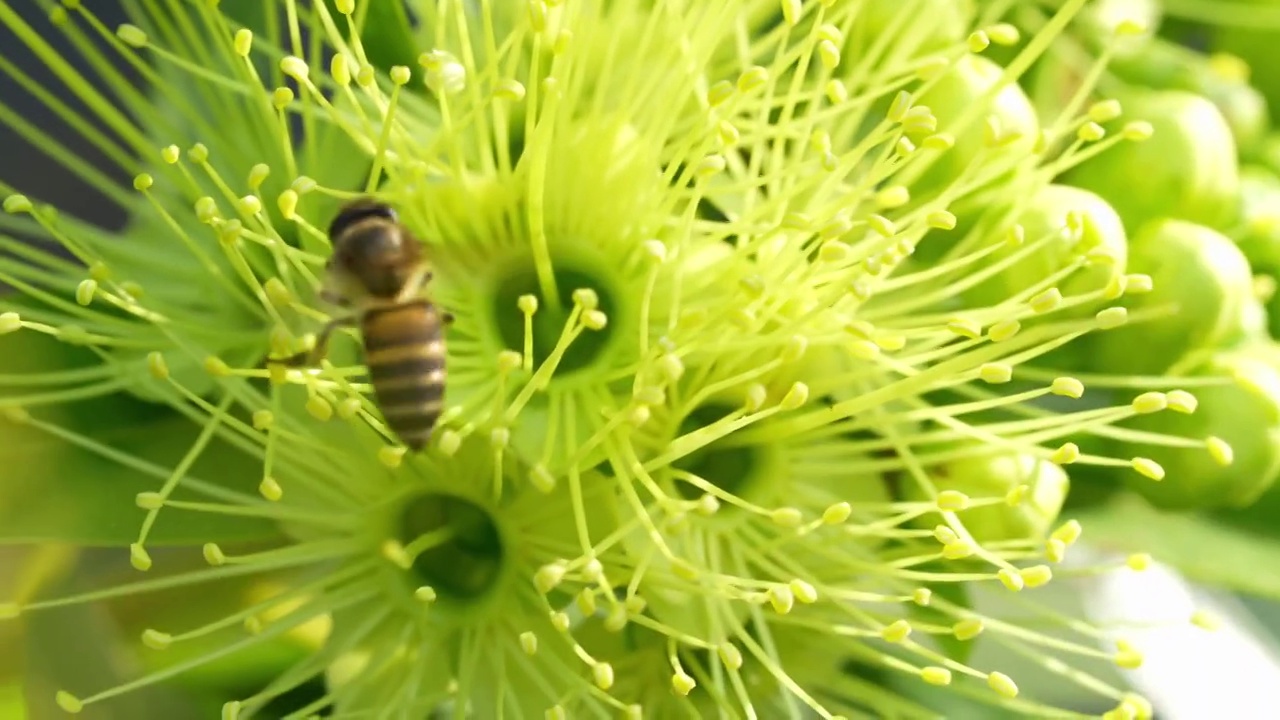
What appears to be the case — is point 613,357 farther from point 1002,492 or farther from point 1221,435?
point 1221,435

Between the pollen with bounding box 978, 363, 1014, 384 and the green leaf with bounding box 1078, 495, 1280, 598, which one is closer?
the pollen with bounding box 978, 363, 1014, 384

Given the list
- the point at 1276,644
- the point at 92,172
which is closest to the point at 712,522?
the point at 92,172

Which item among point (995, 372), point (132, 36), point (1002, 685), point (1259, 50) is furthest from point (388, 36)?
point (1259, 50)

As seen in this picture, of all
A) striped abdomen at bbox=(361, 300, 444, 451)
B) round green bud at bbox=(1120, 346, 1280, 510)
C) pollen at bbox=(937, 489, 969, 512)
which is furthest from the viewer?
round green bud at bbox=(1120, 346, 1280, 510)

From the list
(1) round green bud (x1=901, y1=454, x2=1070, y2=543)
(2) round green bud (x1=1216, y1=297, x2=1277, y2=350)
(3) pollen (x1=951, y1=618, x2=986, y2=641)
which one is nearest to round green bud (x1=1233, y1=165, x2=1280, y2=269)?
(2) round green bud (x1=1216, y1=297, x2=1277, y2=350)

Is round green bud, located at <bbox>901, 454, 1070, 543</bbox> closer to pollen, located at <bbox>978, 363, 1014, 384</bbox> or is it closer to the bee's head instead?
pollen, located at <bbox>978, 363, 1014, 384</bbox>

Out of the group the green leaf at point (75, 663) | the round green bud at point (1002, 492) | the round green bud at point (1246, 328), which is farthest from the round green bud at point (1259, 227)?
the green leaf at point (75, 663)

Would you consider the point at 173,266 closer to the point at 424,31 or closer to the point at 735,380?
the point at 424,31
